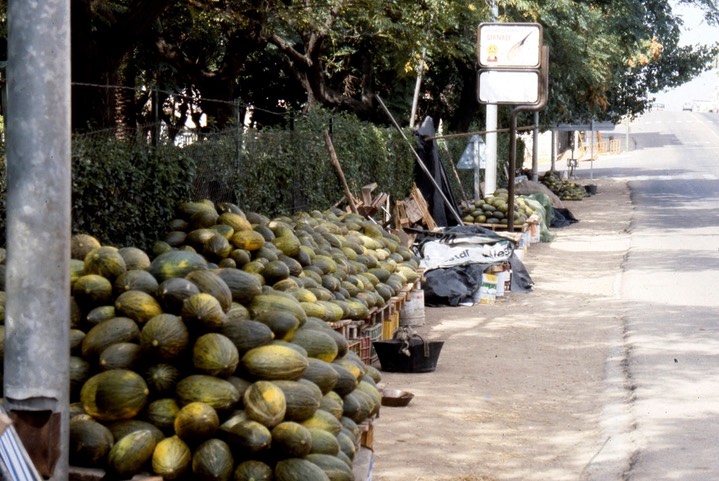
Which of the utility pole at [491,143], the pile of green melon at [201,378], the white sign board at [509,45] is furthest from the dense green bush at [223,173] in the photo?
the utility pole at [491,143]

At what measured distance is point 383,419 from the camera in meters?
8.16

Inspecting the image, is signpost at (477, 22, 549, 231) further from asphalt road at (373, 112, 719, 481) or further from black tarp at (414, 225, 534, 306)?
black tarp at (414, 225, 534, 306)

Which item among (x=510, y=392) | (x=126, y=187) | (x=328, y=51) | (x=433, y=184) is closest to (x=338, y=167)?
(x=433, y=184)

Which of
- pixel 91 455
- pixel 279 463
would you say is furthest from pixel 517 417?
pixel 91 455

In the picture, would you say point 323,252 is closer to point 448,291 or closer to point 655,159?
point 448,291

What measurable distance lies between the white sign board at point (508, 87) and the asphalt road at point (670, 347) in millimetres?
3555

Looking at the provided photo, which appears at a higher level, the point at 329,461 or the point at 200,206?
the point at 200,206

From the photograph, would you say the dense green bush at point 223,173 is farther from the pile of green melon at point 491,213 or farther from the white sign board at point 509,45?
the white sign board at point 509,45

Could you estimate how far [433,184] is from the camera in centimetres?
1950

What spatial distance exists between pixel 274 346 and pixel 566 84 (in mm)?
25786

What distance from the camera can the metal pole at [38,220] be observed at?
417cm

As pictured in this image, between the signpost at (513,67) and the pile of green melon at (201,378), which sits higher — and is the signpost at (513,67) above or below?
Result: above

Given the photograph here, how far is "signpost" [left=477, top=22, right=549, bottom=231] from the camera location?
18.3 meters

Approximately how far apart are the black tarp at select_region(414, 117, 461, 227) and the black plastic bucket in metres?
9.68
